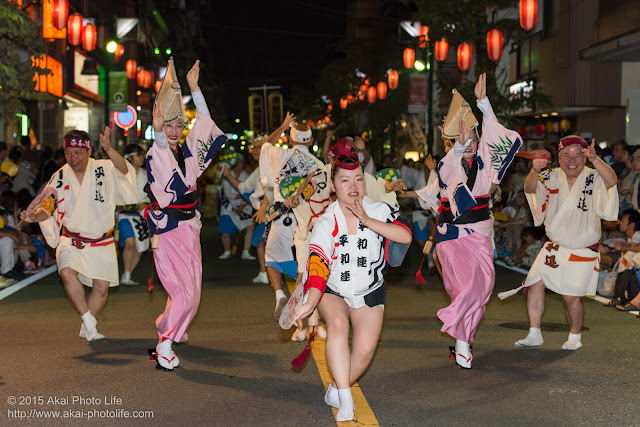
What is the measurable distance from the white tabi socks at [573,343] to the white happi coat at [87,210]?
4.20 m

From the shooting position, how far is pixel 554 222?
24.9 feet

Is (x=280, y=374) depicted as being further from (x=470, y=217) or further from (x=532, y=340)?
(x=532, y=340)

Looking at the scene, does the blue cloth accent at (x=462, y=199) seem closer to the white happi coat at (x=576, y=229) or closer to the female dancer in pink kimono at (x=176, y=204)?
the white happi coat at (x=576, y=229)

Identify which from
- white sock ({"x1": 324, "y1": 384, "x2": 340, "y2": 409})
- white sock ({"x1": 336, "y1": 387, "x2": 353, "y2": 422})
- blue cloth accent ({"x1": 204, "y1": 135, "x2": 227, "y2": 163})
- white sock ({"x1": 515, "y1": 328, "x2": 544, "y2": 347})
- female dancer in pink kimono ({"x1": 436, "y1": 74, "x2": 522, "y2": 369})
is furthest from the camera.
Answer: white sock ({"x1": 515, "y1": 328, "x2": 544, "y2": 347})

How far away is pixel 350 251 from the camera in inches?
209

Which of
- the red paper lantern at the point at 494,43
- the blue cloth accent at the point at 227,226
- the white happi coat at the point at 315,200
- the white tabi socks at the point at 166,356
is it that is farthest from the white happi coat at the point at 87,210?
the red paper lantern at the point at 494,43

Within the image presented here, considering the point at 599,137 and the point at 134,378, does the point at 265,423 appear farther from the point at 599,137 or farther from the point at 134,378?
the point at 599,137

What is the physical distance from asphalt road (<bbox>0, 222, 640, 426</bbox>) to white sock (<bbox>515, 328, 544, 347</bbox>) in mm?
107

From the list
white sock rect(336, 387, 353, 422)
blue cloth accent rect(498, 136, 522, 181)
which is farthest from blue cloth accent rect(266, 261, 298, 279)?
white sock rect(336, 387, 353, 422)

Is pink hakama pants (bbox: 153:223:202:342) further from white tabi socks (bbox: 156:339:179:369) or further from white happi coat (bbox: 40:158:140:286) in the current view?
white happi coat (bbox: 40:158:140:286)

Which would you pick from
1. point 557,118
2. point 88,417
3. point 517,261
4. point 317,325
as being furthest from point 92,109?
point 88,417

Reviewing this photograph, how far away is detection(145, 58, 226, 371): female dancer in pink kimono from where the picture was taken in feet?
21.9

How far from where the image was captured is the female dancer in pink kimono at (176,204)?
21.9 ft

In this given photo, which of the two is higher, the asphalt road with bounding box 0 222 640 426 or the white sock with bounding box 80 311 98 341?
the white sock with bounding box 80 311 98 341
